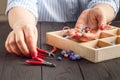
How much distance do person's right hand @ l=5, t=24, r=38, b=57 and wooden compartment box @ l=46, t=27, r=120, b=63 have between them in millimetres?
85

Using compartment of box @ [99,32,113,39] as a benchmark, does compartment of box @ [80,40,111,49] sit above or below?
below

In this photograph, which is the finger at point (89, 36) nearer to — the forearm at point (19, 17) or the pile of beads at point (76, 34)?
the pile of beads at point (76, 34)

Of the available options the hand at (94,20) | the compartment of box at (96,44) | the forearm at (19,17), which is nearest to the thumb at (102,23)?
the hand at (94,20)

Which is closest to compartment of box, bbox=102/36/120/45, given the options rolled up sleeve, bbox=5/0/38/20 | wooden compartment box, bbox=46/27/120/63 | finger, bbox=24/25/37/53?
wooden compartment box, bbox=46/27/120/63

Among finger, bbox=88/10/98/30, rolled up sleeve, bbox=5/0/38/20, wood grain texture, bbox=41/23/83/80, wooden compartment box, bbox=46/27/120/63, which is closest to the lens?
wood grain texture, bbox=41/23/83/80

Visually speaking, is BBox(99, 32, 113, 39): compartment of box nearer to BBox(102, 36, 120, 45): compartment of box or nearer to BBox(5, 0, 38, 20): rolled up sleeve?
BBox(102, 36, 120, 45): compartment of box

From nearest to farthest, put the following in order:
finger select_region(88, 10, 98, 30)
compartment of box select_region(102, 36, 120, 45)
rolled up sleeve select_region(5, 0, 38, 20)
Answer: compartment of box select_region(102, 36, 120, 45)
finger select_region(88, 10, 98, 30)
rolled up sleeve select_region(5, 0, 38, 20)

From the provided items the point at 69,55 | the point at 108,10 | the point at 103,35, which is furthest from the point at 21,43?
the point at 108,10

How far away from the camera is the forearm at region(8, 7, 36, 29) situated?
3.25 feet

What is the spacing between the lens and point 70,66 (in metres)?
0.77

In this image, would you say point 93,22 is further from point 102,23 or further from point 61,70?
point 61,70

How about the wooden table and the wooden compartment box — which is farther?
the wooden compartment box

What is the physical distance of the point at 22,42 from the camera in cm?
85

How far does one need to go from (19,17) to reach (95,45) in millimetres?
307
